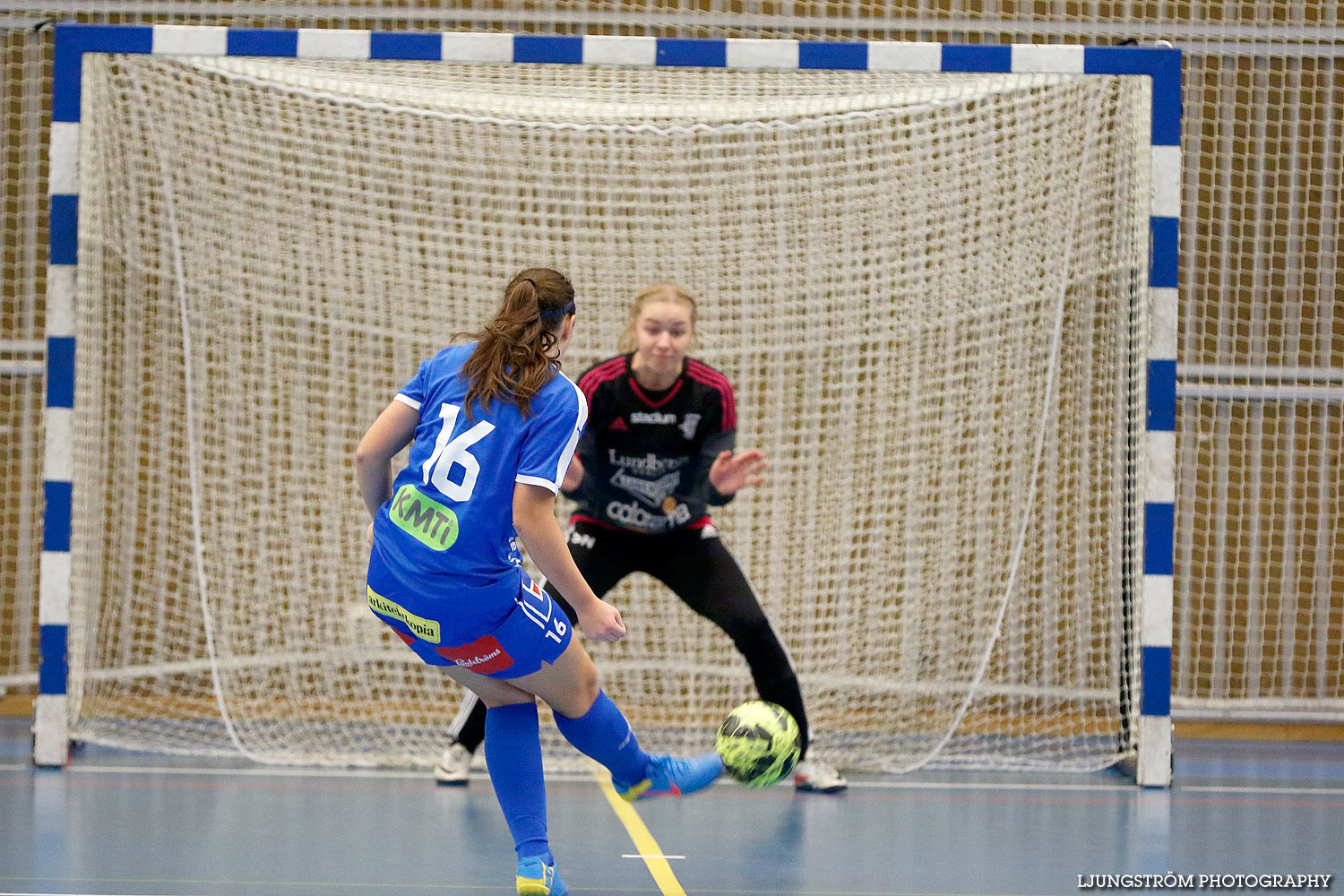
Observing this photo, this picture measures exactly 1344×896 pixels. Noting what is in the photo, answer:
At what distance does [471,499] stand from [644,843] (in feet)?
5.05

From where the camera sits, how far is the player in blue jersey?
2.52m

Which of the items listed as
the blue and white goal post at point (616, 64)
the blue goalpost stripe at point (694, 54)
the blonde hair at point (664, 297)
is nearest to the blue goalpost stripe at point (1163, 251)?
the blue and white goal post at point (616, 64)

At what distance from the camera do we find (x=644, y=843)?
3604mm

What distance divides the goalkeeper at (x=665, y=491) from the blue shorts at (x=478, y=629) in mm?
1241

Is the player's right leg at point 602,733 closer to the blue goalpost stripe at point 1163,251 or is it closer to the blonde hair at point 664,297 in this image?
the blonde hair at point 664,297

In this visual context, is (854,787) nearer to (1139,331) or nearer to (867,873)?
(867,873)

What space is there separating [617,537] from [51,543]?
2.12 metres

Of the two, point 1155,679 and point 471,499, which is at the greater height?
point 471,499

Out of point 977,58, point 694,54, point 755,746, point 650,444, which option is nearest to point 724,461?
point 650,444

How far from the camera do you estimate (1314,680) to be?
620 centimetres

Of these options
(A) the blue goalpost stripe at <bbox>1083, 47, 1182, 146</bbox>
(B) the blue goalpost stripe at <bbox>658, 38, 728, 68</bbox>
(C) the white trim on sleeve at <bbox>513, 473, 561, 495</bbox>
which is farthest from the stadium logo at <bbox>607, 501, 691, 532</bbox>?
(A) the blue goalpost stripe at <bbox>1083, 47, 1182, 146</bbox>

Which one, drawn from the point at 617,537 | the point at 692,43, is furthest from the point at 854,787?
the point at 692,43

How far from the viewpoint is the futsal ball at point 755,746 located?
304cm

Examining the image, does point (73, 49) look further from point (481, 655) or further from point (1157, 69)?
point (1157, 69)
